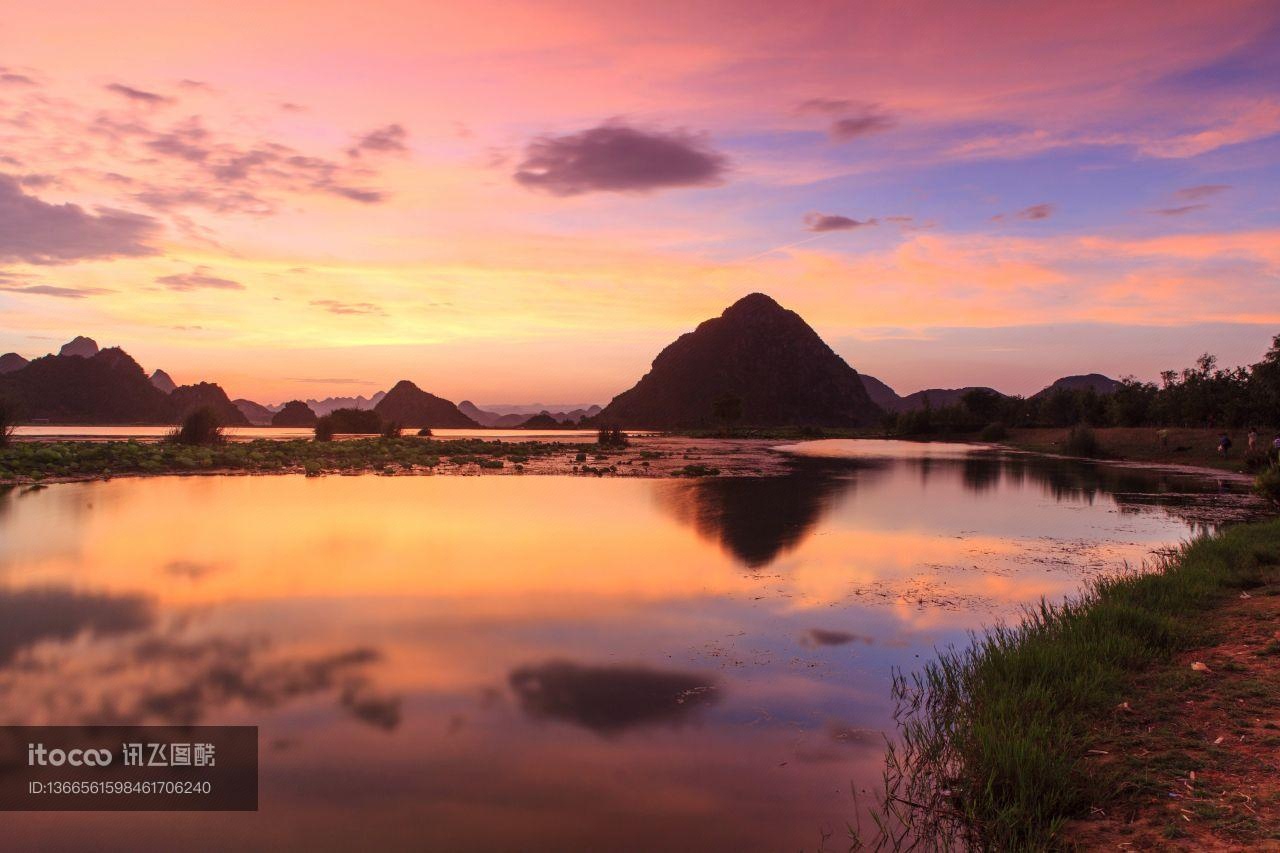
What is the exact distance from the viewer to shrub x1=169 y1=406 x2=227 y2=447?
5228 centimetres

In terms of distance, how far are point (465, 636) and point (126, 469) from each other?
36.2 metres

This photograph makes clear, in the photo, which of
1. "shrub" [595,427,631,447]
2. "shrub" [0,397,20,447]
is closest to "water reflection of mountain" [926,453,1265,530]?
"shrub" [595,427,631,447]

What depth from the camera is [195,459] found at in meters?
42.2

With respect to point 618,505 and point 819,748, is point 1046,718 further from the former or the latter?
point 618,505

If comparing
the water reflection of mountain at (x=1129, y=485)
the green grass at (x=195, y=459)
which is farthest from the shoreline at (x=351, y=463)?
the water reflection of mountain at (x=1129, y=485)

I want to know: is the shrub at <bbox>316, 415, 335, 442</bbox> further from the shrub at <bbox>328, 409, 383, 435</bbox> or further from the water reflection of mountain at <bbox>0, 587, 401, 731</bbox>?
the water reflection of mountain at <bbox>0, 587, 401, 731</bbox>

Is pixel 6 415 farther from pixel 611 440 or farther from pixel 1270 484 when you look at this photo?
pixel 1270 484

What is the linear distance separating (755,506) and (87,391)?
17443 centimetres

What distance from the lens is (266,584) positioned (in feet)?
50.6

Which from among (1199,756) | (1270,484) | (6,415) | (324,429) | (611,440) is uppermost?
(6,415)

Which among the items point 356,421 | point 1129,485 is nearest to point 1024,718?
point 1129,485

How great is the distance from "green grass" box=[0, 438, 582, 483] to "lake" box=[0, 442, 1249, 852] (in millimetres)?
12309

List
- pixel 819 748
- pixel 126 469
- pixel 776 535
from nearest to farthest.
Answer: pixel 819 748 → pixel 776 535 → pixel 126 469

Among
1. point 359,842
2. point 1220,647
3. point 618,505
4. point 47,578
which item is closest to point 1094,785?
point 1220,647
